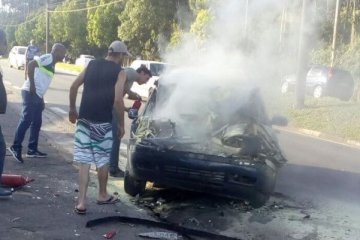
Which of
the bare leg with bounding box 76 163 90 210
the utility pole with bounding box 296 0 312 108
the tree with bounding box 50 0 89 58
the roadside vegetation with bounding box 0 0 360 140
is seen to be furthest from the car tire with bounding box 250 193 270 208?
the tree with bounding box 50 0 89 58

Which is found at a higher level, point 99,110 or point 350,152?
point 99,110

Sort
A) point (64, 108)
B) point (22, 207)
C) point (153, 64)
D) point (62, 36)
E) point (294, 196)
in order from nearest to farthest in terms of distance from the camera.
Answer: point (22, 207) < point (294, 196) < point (64, 108) < point (153, 64) < point (62, 36)

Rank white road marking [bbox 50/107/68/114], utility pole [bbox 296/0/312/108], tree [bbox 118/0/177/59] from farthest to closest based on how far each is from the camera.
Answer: tree [bbox 118/0/177/59]
utility pole [bbox 296/0/312/108]
white road marking [bbox 50/107/68/114]

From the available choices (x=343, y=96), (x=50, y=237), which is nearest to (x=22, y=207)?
(x=50, y=237)

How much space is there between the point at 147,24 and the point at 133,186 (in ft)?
105

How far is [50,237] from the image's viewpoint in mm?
4633

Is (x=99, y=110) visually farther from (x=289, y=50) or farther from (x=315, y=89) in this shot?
(x=315, y=89)

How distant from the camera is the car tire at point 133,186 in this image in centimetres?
625

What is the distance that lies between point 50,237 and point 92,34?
45291mm

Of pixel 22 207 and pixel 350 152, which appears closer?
pixel 22 207

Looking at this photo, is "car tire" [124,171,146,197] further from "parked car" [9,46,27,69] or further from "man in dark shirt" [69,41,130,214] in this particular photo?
"parked car" [9,46,27,69]

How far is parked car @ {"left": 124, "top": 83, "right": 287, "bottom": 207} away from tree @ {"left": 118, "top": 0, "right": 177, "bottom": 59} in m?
27.8

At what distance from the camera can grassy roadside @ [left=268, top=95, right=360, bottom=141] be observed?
15695mm

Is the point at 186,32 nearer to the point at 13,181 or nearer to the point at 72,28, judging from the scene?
the point at 13,181
